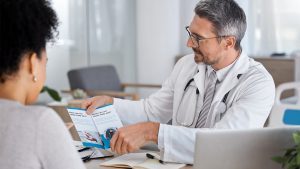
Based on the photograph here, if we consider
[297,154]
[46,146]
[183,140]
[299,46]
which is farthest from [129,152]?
[299,46]

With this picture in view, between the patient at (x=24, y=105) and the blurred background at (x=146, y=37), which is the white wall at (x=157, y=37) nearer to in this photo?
A: the blurred background at (x=146, y=37)

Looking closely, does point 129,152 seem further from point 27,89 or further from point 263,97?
point 27,89

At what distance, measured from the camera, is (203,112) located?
2717 mm

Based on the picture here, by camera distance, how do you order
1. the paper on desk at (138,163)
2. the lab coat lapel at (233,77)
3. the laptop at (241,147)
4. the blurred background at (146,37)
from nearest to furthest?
1. the laptop at (241,147)
2. the paper on desk at (138,163)
3. the lab coat lapel at (233,77)
4. the blurred background at (146,37)

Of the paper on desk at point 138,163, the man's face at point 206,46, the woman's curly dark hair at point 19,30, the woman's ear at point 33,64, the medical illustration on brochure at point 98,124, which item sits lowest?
the paper on desk at point 138,163

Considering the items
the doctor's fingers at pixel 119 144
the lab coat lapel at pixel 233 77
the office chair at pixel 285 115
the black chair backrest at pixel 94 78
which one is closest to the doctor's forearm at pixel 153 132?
the doctor's fingers at pixel 119 144

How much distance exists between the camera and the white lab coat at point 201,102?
2381 millimetres

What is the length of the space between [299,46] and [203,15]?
4129mm

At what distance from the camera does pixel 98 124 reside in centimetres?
225

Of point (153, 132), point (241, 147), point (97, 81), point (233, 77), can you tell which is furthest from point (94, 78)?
point (241, 147)

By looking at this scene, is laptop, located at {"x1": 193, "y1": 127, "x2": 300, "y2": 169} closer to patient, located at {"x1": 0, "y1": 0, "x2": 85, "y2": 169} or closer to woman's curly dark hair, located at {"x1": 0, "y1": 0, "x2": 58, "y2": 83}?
patient, located at {"x1": 0, "y1": 0, "x2": 85, "y2": 169}

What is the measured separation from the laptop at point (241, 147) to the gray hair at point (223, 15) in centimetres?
92

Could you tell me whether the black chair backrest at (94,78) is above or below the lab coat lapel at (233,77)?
below

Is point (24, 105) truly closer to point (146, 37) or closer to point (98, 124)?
point (98, 124)
